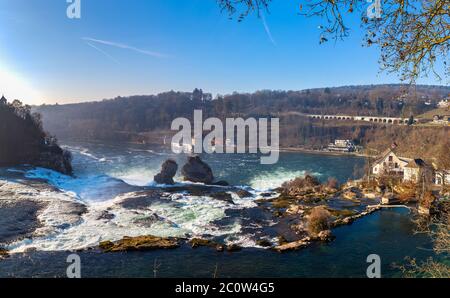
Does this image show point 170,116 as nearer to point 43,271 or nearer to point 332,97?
point 332,97

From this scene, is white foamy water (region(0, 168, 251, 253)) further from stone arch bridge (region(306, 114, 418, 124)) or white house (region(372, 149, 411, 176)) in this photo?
stone arch bridge (region(306, 114, 418, 124))

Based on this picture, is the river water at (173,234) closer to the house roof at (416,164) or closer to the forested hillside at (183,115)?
the house roof at (416,164)

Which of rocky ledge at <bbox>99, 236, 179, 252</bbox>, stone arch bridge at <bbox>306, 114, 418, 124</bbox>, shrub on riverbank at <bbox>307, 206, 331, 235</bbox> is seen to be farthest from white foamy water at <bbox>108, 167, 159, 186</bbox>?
stone arch bridge at <bbox>306, 114, 418, 124</bbox>

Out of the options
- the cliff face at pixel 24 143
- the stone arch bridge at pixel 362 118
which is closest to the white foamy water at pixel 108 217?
the cliff face at pixel 24 143

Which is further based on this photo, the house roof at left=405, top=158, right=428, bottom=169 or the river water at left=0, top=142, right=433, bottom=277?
the house roof at left=405, top=158, right=428, bottom=169

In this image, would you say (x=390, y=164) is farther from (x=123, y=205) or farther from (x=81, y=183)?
(x=81, y=183)

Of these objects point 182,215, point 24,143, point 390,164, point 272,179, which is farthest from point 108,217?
point 390,164

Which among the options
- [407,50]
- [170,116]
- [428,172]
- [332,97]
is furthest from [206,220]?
[332,97]
